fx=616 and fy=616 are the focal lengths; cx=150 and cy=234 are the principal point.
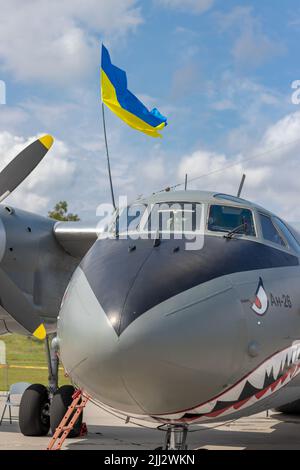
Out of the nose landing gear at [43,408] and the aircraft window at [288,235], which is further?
the nose landing gear at [43,408]

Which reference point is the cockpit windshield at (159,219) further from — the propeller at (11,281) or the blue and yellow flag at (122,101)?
the blue and yellow flag at (122,101)

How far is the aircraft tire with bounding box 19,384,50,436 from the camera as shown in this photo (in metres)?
11.2

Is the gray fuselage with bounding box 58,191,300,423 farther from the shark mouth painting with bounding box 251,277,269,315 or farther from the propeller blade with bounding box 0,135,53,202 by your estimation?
the propeller blade with bounding box 0,135,53,202

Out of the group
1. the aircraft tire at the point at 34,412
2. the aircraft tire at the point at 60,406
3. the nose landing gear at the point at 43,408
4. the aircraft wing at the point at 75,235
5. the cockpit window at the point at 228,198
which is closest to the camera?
the cockpit window at the point at 228,198

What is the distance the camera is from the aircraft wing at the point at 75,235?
1216cm

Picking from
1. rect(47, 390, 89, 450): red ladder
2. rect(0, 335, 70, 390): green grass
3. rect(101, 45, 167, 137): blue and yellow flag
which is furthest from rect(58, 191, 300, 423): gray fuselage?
rect(0, 335, 70, 390): green grass

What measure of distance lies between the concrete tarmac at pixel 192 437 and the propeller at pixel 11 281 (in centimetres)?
203

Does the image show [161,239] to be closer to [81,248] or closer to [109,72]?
[81,248]

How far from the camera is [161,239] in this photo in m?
5.80

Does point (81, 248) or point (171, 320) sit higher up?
point (81, 248)

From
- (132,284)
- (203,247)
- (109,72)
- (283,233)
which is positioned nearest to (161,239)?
(203,247)

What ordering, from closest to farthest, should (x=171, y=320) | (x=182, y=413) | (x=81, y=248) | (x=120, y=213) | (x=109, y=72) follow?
(x=171, y=320)
(x=182, y=413)
(x=120, y=213)
(x=81, y=248)
(x=109, y=72)

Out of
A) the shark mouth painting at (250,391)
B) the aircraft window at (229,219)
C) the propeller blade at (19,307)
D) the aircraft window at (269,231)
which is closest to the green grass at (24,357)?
the propeller blade at (19,307)

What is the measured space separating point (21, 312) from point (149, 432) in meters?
3.43
